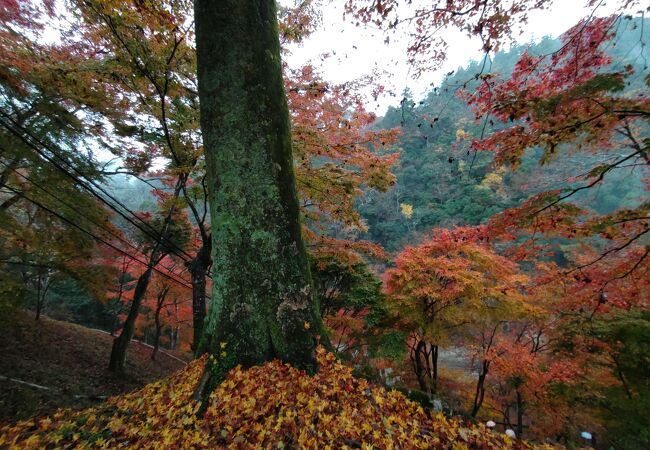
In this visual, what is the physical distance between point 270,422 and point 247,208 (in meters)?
1.55

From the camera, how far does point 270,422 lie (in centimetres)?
190

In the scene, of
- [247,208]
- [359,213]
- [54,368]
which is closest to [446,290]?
[359,213]

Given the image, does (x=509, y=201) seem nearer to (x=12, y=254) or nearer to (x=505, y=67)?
(x=505, y=67)

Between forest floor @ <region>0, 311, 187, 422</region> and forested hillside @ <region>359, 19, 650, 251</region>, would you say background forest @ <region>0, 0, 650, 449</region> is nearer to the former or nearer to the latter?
forest floor @ <region>0, 311, 187, 422</region>

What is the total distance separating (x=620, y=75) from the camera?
9.34ft

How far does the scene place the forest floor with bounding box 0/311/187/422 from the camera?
21.7 feet

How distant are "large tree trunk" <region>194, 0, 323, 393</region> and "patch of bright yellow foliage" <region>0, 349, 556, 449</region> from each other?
0.25 m

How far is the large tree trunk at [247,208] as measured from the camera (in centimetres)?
244

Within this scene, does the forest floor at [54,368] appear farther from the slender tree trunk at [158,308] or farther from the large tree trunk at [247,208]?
the large tree trunk at [247,208]

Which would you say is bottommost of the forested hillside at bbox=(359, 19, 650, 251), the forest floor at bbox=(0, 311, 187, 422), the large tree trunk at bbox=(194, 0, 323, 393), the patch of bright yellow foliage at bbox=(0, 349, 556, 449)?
the forest floor at bbox=(0, 311, 187, 422)

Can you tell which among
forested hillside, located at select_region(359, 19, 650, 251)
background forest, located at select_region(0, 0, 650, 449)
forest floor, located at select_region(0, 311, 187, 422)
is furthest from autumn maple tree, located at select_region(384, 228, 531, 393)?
forested hillside, located at select_region(359, 19, 650, 251)

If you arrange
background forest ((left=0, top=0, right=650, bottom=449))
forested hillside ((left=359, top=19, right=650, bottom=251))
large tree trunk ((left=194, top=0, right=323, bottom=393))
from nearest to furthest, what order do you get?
large tree trunk ((left=194, top=0, right=323, bottom=393)) < background forest ((left=0, top=0, right=650, bottom=449)) < forested hillside ((left=359, top=19, right=650, bottom=251))

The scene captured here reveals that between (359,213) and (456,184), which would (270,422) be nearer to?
(359,213)

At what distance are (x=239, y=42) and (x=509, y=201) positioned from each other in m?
25.4
